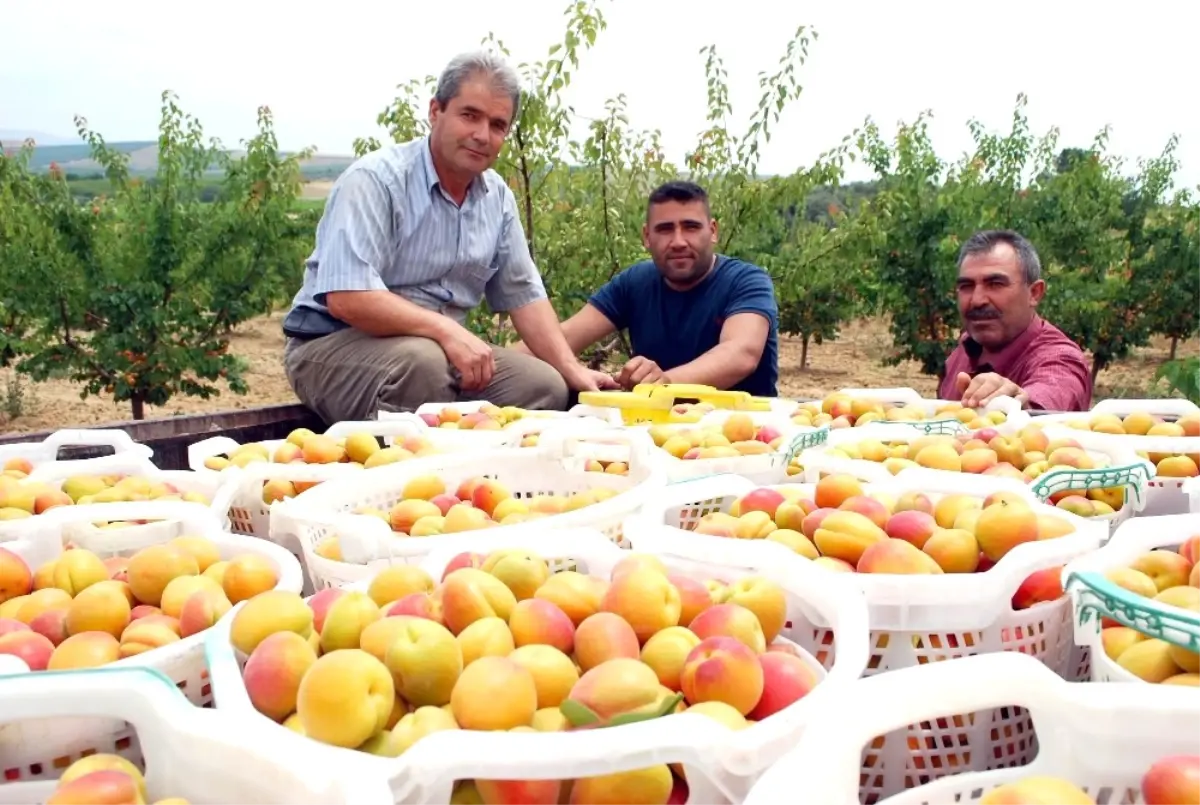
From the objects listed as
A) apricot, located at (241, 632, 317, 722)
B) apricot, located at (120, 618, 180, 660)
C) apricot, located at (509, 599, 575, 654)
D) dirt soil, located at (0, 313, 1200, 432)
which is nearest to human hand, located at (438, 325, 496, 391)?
apricot, located at (120, 618, 180, 660)

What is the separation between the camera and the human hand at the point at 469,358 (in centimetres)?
354

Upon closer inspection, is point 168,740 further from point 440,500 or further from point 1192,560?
point 1192,560

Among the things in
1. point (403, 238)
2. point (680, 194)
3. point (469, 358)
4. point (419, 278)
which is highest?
point (680, 194)

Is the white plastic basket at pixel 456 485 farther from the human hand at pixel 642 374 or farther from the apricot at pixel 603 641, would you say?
the human hand at pixel 642 374

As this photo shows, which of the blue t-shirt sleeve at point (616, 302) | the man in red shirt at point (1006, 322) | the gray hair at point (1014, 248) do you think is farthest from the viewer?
the blue t-shirt sleeve at point (616, 302)

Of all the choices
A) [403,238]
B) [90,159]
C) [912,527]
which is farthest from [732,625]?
[90,159]

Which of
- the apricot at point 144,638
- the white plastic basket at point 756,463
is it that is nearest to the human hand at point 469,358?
the white plastic basket at point 756,463

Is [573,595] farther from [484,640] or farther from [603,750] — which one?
[603,750]

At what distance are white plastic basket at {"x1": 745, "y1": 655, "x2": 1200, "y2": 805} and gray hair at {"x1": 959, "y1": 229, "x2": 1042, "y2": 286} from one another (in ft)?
11.1

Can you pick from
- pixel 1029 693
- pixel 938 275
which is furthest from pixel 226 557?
pixel 938 275

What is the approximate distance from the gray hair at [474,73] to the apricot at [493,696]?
3114 mm

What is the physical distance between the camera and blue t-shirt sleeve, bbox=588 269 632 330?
4910mm

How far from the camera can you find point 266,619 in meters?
1.14

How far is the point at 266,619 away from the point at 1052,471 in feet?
4.62
